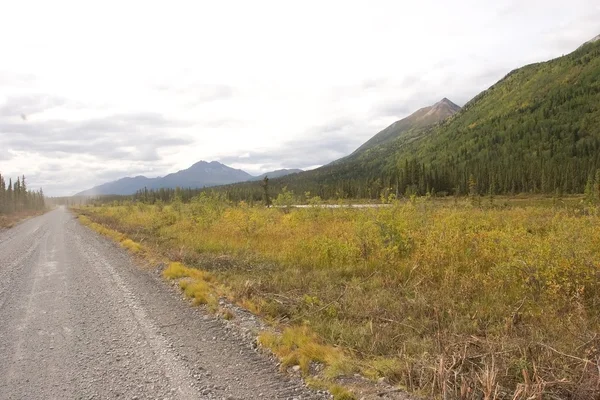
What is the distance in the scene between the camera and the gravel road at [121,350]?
4473 millimetres

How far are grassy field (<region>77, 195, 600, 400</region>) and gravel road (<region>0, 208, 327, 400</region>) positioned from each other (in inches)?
25.0

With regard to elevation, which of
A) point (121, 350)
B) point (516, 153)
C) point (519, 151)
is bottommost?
point (121, 350)

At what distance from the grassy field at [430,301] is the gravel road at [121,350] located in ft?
2.08

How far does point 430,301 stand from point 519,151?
495 ft

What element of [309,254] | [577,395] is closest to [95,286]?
[309,254]

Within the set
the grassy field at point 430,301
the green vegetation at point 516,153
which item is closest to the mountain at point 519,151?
the green vegetation at point 516,153

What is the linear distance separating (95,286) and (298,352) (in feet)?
Answer: 25.1

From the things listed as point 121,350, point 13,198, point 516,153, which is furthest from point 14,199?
point 516,153

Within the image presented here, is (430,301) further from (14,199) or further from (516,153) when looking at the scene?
(516,153)

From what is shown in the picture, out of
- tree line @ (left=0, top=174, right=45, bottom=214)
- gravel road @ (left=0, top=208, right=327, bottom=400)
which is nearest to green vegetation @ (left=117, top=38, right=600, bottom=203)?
tree line @ (left=0, top=174, right=45, bottom=214)

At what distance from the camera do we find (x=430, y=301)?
7.07 meters

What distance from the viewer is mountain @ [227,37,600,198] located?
84.6 metres

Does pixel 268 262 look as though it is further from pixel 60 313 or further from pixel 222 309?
pixel 60 313

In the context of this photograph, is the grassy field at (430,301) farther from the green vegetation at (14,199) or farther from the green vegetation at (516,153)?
the green vegetation at (14,199)
